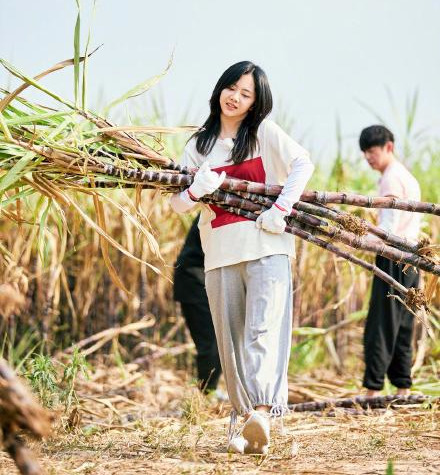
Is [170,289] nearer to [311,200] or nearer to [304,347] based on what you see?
[304,347]

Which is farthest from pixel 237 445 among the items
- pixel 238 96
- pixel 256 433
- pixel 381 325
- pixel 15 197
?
pixel 381 325

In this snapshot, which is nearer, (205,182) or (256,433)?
(256,433)

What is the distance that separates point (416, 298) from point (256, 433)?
912mm

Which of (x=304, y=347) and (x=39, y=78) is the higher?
(x=39, y=78)

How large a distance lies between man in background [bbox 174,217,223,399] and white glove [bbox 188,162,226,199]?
1.76 meters

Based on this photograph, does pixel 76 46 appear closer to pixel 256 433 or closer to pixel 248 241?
pixel 248 241

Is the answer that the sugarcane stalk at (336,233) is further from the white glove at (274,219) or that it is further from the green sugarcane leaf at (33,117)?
the green sugarcane leaf at (33,117)

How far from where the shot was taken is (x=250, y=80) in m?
3.49

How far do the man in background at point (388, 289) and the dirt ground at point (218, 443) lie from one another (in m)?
0.33

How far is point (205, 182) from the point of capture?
327 cm

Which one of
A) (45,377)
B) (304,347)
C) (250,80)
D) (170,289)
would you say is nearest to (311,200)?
(250,80)

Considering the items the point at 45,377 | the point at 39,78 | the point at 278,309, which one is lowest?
the point at 45,377

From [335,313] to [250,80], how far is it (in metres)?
4.30

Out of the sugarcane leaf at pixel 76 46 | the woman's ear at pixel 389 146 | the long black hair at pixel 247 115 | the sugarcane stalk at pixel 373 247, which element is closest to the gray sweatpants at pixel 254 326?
the sugarcane stalk at pixel 373 247
